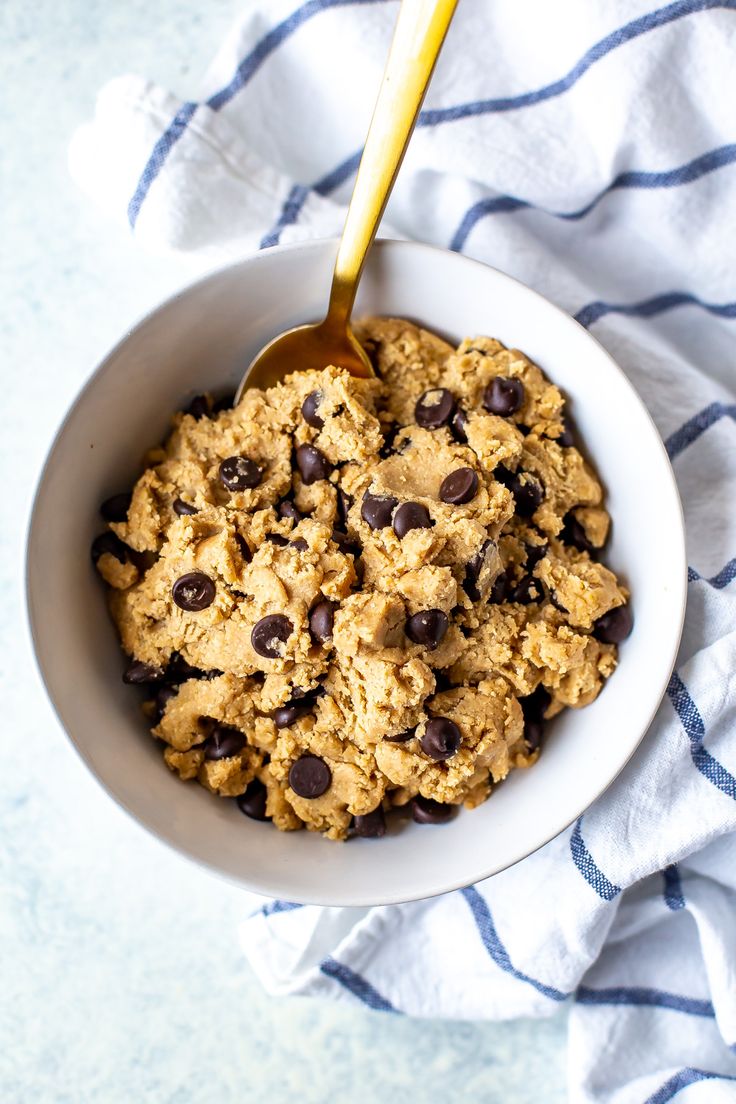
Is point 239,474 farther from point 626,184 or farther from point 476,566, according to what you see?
point 626,184

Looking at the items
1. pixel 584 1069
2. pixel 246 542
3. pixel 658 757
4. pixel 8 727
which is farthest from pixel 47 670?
pixel 584 1069

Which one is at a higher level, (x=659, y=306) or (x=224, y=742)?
(x=659, y=306)

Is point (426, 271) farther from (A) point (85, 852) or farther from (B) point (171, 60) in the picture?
(A) point (85, 852)

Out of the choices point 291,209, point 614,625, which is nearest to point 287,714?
point 614,625

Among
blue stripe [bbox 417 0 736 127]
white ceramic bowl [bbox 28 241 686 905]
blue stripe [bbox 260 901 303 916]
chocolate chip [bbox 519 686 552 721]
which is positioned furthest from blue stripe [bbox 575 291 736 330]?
blue stripe [bbox 260 901 303 916]

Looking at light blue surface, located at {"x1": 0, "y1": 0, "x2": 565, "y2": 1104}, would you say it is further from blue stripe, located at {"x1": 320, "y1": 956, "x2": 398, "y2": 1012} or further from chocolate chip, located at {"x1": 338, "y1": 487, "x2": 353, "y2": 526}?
chocolate chip, located at {"x1": 338, "y1": 487, "x2": 353, "y2": 526}
